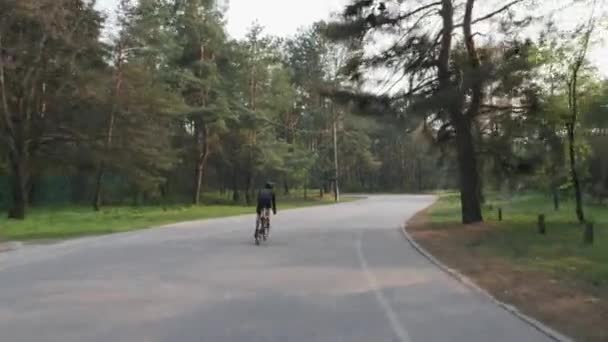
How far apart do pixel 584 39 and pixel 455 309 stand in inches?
741

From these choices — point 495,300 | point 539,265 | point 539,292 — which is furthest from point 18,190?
point 495,300

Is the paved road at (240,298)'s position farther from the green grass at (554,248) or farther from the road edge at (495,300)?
the green grass at (554,248)

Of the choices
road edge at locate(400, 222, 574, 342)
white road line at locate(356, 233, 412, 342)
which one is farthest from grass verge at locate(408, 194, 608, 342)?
white road line at locate(356, 233, 412, 342)

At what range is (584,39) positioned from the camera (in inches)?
998

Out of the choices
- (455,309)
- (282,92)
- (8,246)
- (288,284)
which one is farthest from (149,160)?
(455,309)

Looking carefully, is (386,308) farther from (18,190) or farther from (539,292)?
(18,190)

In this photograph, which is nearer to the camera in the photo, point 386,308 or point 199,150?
point 386,308

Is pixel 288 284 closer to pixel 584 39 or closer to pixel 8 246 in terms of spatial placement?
pixel 8 246

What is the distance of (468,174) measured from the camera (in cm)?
2811

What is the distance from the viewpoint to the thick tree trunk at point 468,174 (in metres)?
27.6

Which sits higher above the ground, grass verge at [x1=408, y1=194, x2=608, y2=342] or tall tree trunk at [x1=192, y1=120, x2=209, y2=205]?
tall tree trunk at [x1=192, y1=120, x2=209, y2=205]

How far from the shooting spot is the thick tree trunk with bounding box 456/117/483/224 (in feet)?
90.5

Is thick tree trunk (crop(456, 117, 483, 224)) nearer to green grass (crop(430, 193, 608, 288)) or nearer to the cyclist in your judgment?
green grass (crop(430, 193, 608, 288))

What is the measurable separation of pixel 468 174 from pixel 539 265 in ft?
44.8
